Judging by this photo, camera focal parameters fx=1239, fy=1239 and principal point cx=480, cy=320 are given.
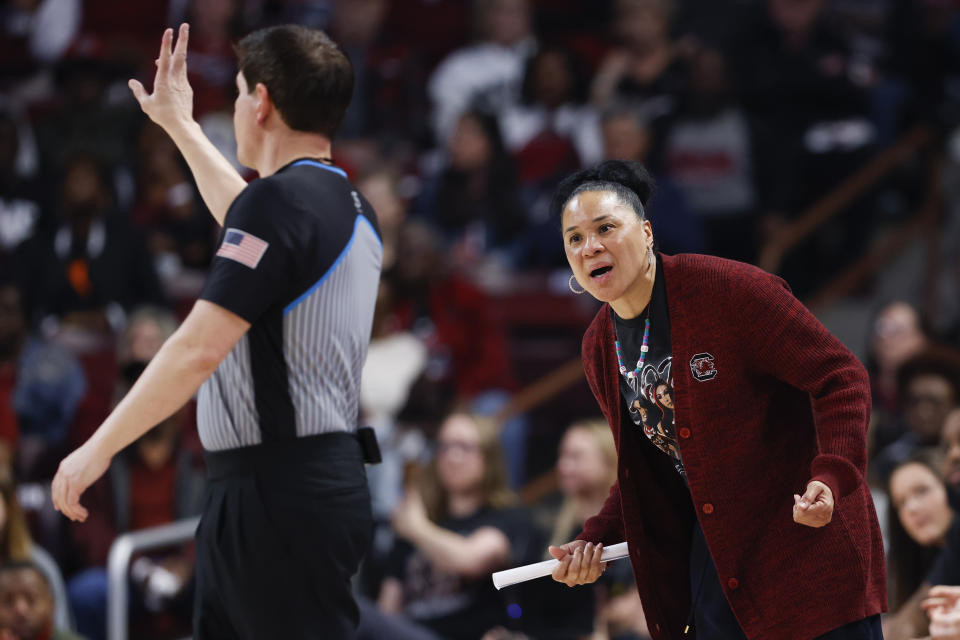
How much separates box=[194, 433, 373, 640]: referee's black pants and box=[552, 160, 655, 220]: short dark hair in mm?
776

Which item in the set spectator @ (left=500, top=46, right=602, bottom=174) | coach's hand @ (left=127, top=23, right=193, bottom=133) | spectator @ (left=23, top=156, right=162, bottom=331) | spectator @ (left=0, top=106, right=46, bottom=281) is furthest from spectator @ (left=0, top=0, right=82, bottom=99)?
coach's hand @ (left=127, top=23, right=193, bottom=133)

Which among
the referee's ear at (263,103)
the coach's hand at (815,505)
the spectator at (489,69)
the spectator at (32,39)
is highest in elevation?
the spectator at (32,39)

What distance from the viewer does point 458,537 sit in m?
5.27

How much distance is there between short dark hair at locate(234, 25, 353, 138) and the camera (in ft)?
9.69

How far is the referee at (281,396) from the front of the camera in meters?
2.72

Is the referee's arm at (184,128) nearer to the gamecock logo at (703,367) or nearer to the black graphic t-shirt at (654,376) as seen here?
the black graphic t-shirt at (654,376)

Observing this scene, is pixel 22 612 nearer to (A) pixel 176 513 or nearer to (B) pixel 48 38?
(A) pixel 176 513

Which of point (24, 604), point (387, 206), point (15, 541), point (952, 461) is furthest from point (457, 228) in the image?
point (952, 461)

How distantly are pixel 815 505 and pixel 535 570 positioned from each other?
0.71 meters

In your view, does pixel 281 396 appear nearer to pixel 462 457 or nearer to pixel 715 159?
pixel 462 457

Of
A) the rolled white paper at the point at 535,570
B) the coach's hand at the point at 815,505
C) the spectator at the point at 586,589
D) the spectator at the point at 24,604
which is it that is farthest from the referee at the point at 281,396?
the spectator at the point at 586,589

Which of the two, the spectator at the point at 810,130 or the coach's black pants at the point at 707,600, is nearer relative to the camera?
the coach's black pants at the point at 707,600

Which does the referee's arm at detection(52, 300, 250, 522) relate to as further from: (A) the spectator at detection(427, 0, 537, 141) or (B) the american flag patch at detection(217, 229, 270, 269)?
(A) the spectator at detection(427, 0, 537, 141)

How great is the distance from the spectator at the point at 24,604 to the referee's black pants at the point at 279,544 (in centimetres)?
208
